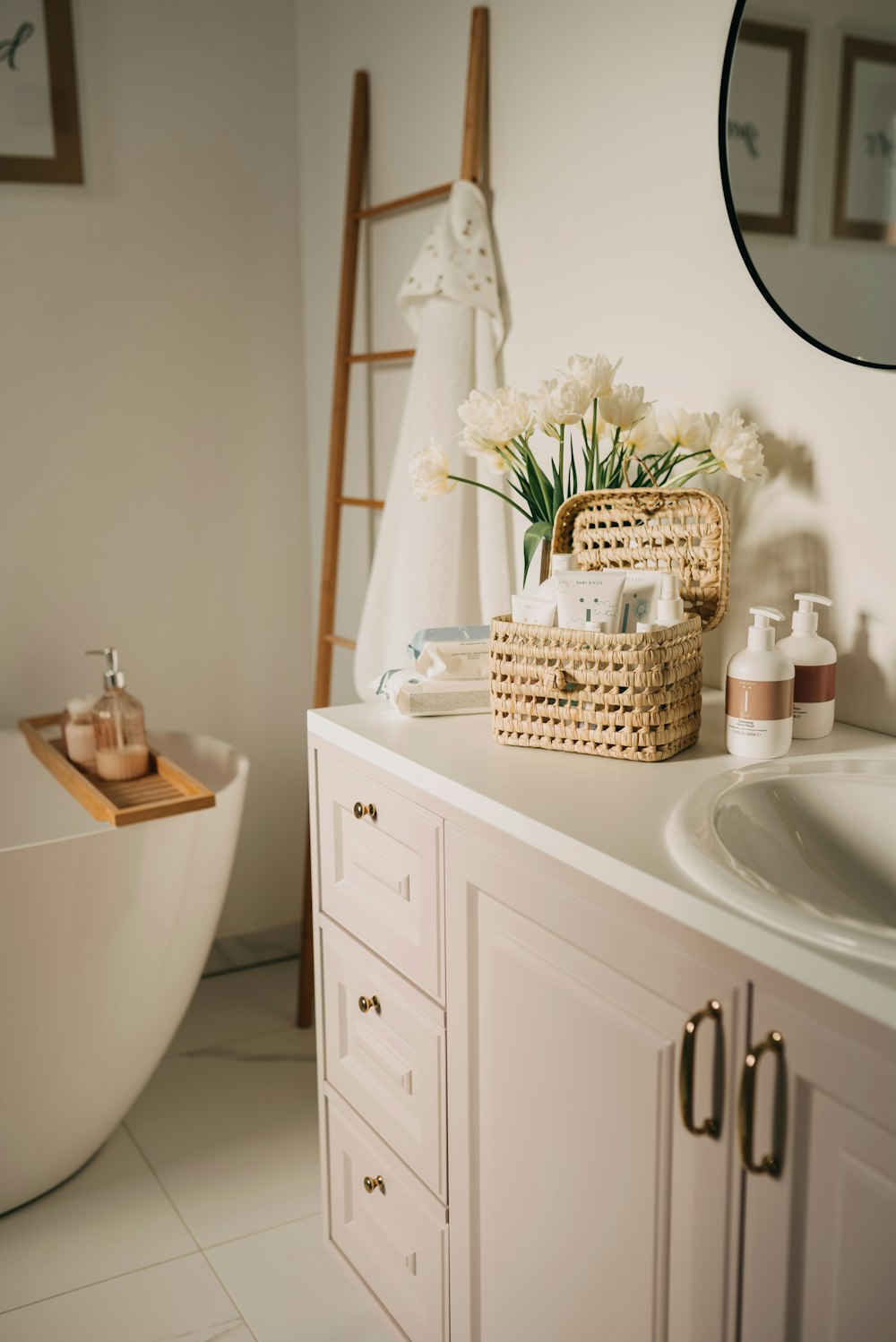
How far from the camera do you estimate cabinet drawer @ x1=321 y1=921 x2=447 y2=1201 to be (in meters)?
1.27

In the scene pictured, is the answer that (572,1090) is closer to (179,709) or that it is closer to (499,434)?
(499,434)

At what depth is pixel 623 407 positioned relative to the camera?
1369 millimetres

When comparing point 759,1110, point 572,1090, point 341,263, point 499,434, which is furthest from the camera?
point 341,263

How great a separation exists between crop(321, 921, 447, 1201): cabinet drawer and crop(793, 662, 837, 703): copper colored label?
52 cm

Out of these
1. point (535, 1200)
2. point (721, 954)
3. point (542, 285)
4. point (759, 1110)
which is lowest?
point (535, 1200)

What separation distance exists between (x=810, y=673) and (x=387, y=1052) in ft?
2.17

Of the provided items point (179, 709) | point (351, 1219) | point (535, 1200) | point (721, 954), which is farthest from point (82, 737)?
point (721, 954)

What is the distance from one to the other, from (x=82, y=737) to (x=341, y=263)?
1.06 m

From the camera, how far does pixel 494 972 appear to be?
113cm

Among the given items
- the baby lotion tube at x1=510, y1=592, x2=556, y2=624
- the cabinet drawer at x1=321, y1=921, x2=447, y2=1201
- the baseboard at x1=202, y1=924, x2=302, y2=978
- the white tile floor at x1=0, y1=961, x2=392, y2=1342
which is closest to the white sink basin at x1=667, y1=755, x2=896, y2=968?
the baby lotion tube at x1=510, y1=592, x2=556, y2=624

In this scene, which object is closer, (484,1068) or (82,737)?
(484,1068)

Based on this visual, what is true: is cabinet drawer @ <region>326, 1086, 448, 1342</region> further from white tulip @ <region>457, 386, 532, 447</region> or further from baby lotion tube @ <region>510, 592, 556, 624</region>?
white tulip @ <region>457, 386, 532, 447</region>

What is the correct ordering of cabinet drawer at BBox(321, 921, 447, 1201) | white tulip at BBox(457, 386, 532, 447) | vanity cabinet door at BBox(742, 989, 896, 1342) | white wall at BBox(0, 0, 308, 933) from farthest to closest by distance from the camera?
white wall at BBox(0, 0, 308, 933)
white tulip at BBox(457, 386, 532, 447)
cabinet drawer at BBox(321, 921, 447, 1201)
vanity cabinet door at BBox(742, 989, 896, 1342)

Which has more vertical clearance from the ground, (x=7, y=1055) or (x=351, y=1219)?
(x=7, y=1055)
